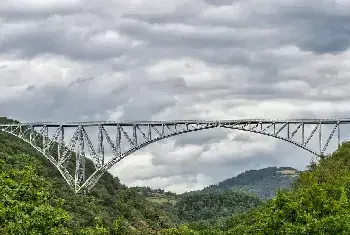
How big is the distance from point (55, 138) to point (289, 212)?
56701mm

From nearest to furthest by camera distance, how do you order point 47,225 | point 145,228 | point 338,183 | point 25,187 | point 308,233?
point 47,225, point 25,187, point 308,233, point 338,183, point 145,228

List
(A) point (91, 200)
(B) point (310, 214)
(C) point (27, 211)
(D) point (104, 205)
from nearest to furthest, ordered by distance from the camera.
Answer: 1. (C) point (27, 211)
2. (B) point (310, 214)
3. (A) point (91, 200)
4. (D) point (104, 205)

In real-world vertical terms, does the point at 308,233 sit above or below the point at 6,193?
below

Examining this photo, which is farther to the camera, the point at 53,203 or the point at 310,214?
the point at 53,203

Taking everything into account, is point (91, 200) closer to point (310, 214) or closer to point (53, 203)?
point (53, 203)

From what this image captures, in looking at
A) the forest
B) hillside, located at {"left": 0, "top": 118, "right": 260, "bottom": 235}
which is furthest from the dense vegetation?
hillside, located at {"left": 0, "top": 118, "right": 260, "bottom": 235}

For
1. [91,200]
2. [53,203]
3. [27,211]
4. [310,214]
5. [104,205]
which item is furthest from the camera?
[104,205]

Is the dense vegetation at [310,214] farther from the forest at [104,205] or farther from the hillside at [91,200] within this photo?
the hillside at [91,200]

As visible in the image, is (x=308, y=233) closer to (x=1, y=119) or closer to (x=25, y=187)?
(x=25, y=187)

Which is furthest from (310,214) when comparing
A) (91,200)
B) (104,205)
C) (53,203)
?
(104,205)

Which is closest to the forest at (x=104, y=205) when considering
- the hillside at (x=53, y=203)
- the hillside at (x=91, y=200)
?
the hillside at (x=53, y=203)

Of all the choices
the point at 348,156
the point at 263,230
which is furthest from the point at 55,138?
the point at 263,230

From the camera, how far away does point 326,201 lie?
6225 centimetres

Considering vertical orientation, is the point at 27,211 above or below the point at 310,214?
above
